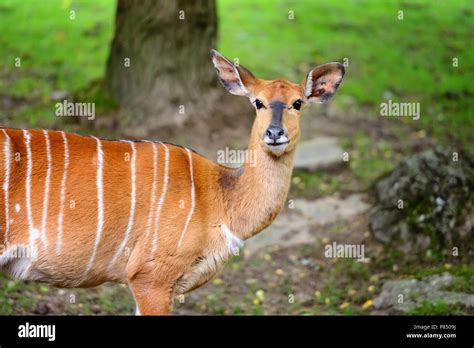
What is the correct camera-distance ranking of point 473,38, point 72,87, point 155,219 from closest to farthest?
point 155,219 < point 72,87 < point 473,38

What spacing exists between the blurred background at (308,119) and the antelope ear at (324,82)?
1969 mm

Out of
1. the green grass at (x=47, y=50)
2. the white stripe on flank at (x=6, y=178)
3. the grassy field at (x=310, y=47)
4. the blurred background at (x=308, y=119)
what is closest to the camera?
the white stripe on flank at (x=6, y=178)

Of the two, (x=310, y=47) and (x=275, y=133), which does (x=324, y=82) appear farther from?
(x=310, y=47)

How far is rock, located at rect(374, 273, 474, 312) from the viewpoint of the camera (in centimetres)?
698

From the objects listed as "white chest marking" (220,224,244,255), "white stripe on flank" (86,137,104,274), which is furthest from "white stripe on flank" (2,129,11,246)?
"white chest marking" (220,224,244,255)

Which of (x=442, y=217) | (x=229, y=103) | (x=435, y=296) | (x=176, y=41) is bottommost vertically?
(x=435, y=296)

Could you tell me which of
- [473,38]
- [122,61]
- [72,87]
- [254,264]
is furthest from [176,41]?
[473,38]

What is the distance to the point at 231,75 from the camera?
20.3 feet

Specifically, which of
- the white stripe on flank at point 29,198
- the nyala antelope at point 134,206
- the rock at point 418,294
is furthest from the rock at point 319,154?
the white stripe on flank at point 29,198

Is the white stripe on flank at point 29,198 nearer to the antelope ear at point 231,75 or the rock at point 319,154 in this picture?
the antelope ear at point 231,75

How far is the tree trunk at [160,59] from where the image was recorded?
980cm

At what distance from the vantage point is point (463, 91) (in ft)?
39.2

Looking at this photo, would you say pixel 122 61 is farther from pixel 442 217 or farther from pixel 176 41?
pixel 442 217

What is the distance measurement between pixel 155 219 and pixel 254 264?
8.95ft
